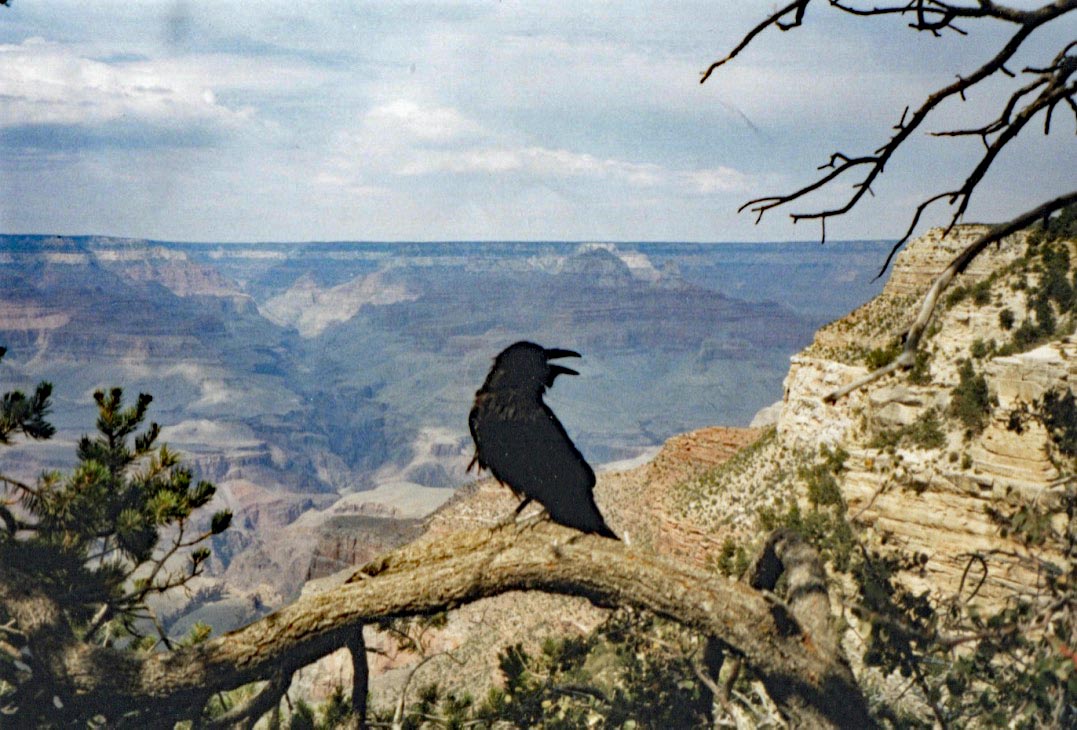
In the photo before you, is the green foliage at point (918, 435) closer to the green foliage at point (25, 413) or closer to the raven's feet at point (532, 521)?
the raven's feet at point (532, 521)

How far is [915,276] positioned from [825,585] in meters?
26.4

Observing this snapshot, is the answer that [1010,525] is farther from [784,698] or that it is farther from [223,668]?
[223,668]

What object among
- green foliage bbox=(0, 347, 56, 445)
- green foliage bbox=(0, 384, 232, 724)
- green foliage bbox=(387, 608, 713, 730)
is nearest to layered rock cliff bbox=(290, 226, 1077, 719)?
green foliage bbox=(387, 608, 713, 730)

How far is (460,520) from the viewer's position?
130 ft

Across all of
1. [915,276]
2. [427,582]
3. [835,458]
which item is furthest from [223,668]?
[915,276]

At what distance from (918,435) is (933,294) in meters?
13.7

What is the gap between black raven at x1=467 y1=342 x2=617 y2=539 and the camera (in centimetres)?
483

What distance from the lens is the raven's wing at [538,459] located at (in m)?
4.75

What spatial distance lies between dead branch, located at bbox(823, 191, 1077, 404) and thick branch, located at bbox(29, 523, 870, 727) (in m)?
1.58

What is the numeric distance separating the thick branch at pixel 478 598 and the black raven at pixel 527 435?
497 mm

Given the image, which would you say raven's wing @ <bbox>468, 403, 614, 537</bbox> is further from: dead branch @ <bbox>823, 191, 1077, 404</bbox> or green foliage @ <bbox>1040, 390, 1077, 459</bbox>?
green foliage @ <bbox>1040, 390, 1077, 459</bbox>

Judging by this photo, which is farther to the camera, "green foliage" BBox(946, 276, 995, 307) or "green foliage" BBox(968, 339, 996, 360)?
"green foliage" BBox(946, 276, 995, 307)

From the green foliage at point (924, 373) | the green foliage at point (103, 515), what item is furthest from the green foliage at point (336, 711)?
the green foliage at point (924, 373)

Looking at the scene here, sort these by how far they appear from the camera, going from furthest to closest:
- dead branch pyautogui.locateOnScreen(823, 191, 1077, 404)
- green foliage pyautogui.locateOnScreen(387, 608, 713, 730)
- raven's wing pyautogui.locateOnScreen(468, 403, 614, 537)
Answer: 1. green foliage pyautogui.locateOnScreen(387, 608, 713, 730)
2. raven's wing pyautogui.locateOnScreen(468, 403, 614, 537)
3. dead branch pyautogui.locateOnScreen(823, 191, 1077, 404)
